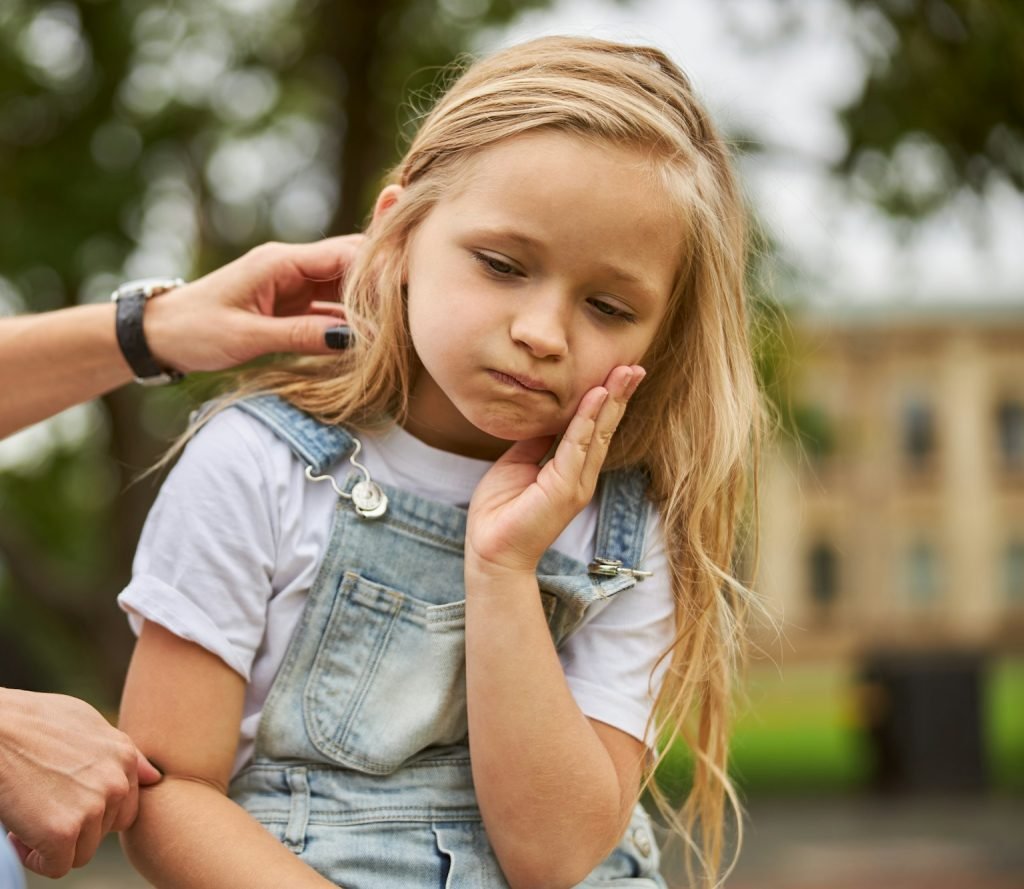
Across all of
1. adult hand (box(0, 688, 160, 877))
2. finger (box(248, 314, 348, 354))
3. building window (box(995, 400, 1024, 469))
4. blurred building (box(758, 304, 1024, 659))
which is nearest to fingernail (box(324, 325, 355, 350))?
finger (box(248, 314, 348, 354))

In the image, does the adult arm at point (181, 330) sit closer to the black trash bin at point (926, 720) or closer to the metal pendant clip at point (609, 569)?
the metal pendant clip at point (609, 569)

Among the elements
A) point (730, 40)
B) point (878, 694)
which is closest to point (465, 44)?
point (730, 40)

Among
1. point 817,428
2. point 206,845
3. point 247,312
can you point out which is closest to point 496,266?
point 247,312

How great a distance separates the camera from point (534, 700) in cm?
173

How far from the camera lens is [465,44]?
1179 centimetres

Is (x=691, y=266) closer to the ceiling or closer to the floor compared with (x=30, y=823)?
closer to the ceiling

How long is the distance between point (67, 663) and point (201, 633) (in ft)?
73.4

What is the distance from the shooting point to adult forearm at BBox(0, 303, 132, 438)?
2.17 meters

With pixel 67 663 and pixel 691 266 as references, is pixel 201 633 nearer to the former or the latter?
pixel 691 266

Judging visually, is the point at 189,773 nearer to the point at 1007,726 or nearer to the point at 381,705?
the point at 381,705

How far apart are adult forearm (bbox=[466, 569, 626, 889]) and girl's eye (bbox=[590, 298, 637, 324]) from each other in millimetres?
381

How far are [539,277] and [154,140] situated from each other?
34.1ft

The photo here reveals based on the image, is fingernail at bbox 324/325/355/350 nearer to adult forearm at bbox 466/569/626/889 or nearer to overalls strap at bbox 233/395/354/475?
overalls strap at bbox 233/395/354/475

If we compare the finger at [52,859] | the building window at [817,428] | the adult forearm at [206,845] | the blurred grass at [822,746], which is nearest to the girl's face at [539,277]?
the adult forearm at [206,845]
